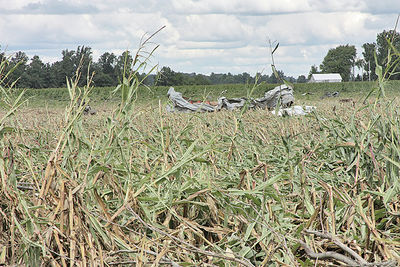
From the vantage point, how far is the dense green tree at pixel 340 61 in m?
75.8

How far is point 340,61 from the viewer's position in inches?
3039

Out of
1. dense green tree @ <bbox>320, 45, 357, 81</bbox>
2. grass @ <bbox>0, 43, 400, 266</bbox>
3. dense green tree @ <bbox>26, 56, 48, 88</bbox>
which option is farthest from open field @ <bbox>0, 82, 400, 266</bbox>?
dense green tree @ <bbox>320, 45, 357, 81</bbox>

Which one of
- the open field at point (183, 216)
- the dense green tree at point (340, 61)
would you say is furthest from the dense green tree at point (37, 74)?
the dense green tree at point (340, 61)

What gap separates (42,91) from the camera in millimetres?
24688

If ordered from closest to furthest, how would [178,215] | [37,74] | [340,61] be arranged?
[178,215], [37,74], [340,61]

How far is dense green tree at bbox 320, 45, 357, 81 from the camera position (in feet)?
249

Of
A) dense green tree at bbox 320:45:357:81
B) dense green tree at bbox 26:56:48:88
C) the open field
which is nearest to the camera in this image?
the open field

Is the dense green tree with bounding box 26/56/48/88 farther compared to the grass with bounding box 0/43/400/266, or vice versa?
the dense green tree with bounding box 26/56/48/88

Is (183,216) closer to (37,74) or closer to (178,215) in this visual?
(178,215)

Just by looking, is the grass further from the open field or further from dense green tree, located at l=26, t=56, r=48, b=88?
dense green tree, located at l=26, t=56, r=48, b=88

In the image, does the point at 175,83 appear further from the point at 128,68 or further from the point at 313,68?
the point at 313,68

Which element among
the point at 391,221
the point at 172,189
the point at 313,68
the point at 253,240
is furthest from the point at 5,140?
the point at 313,68

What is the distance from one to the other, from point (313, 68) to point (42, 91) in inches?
2915

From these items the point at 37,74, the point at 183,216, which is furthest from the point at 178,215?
the point at 37,74
